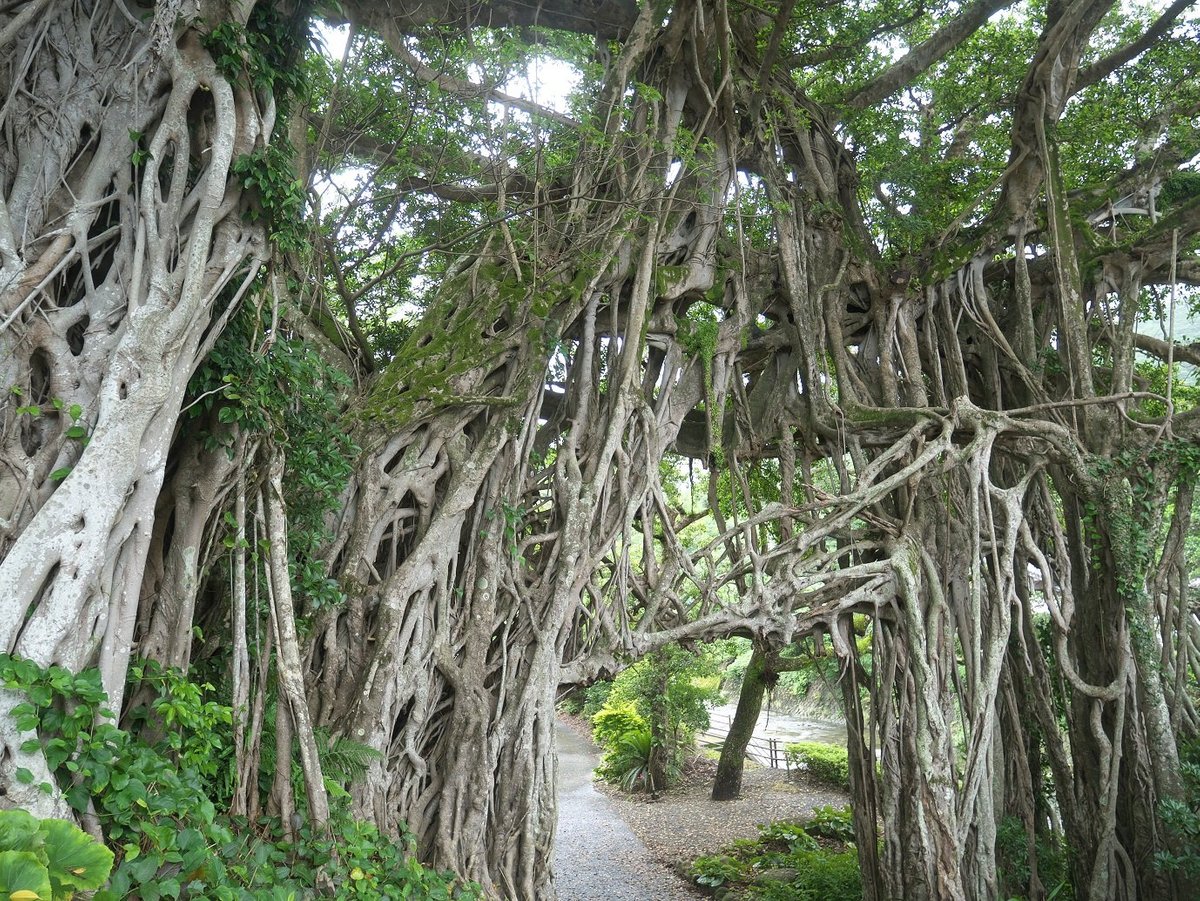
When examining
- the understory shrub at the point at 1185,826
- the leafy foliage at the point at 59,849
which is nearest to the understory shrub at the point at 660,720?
the understory shrub at the point at 1185,826

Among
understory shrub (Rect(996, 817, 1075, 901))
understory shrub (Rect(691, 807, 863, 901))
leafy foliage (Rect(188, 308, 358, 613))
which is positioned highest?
leafy foliage (Rect(188, 308, 358, 613))

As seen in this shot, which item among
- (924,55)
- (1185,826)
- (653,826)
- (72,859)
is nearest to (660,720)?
(653,826)

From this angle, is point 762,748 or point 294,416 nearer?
point 294,416

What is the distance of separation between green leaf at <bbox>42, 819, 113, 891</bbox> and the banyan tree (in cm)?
44

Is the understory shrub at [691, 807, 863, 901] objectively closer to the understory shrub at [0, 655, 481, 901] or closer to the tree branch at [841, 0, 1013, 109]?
the understory shrub at [0, 655, 481, 901]

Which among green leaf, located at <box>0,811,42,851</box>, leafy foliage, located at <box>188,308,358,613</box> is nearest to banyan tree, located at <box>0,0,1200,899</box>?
leafy foliage, located at <box>188,308,358,613</box>

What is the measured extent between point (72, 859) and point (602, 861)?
23.7 ft

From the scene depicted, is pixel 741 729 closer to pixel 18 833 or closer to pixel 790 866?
pixel 790 866

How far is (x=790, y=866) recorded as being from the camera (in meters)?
7.20

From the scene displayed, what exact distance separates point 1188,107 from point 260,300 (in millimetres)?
6448

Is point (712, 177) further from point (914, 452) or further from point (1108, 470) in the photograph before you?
point (1108, 470)

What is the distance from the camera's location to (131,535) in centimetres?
240

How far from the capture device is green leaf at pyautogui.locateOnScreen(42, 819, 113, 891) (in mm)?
1560

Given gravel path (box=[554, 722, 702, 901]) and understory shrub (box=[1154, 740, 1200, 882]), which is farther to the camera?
gravel path (box=[554, 722, 702, 901])
